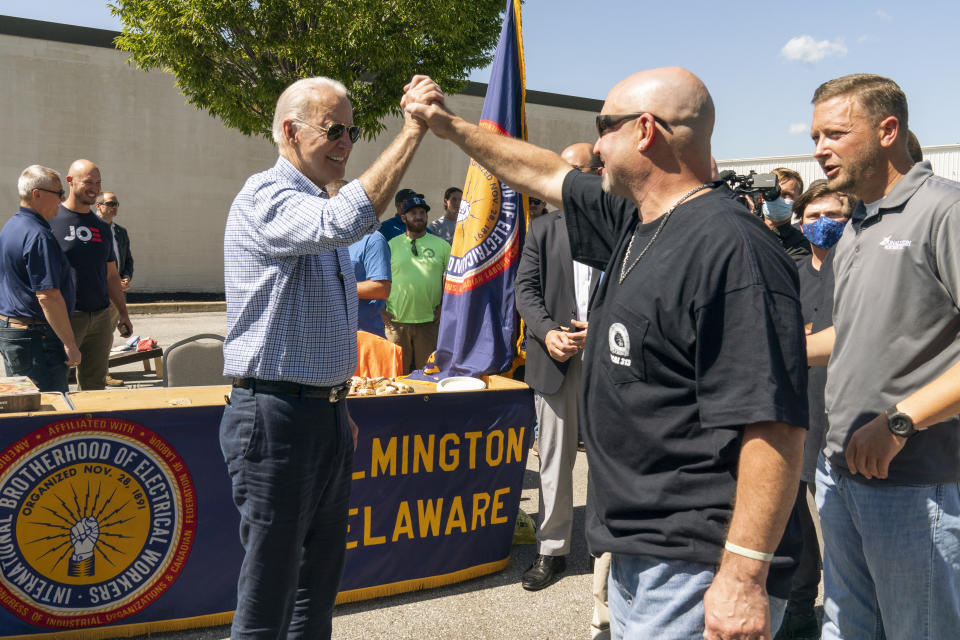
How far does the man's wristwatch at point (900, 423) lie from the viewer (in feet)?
6.55

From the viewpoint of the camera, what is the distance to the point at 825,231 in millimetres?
3449

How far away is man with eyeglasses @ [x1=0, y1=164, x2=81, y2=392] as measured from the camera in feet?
15.6

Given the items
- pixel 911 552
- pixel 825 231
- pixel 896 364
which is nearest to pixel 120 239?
pixel 825 231

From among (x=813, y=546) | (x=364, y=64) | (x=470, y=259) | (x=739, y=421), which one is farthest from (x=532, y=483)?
(x=364, y=64)

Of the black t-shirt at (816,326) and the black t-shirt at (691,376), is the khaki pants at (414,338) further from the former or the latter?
the black t-shirt at (691,376)

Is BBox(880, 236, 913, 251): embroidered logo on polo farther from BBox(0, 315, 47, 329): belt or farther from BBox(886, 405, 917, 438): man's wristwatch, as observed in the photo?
BBox(0, 315, 47, 329): belt

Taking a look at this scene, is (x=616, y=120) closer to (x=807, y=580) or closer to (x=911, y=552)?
(x=911, y=552)

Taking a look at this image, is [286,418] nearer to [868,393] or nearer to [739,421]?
[739,421]

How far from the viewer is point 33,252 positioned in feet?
15.6

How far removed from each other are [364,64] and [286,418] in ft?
43.7

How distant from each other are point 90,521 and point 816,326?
3021mm

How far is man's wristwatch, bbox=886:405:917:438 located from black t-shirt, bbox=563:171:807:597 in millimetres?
595

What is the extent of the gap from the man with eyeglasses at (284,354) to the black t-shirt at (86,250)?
388 centimetres

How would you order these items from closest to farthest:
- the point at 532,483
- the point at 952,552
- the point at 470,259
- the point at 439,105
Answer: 1. the point at 952,552
2. the point at 439,105
3. the point at 470,259
4. the point at 532,483
